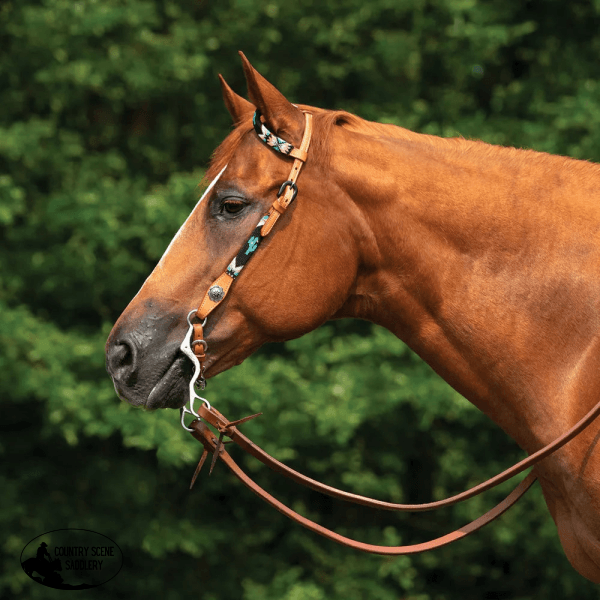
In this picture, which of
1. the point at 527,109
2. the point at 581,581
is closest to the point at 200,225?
the point at 527,109

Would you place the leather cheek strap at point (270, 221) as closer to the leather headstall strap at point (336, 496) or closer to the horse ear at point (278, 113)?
Result: the horse ear at point (278, 113)

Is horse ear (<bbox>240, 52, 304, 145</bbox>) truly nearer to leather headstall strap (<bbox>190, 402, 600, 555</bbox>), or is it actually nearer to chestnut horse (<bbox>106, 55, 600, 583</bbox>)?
chestnut horse (<bbox>106, 55, 600, 583</bbox>)

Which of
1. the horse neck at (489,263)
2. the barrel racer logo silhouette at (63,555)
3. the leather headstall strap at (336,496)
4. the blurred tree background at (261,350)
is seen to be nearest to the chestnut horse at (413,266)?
the horse neck at (489,263)

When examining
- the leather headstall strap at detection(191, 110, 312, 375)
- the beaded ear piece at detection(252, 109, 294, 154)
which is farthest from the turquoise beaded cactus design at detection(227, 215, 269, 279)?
the beaded ear piece at detection(252, 109, 294, 154)

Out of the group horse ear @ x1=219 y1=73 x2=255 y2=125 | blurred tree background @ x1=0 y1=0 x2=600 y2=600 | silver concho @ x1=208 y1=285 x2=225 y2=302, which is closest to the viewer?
silver concho @ x1=208 y1=285 x2=225 y2=302

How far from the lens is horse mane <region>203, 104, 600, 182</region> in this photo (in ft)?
7.56

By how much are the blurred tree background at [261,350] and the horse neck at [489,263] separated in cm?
323

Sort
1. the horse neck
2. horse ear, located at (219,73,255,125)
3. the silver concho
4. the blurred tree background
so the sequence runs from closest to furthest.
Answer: the horse neck → the silver concho → horse ear, located at (219,73,255,125) → the blurred tree background

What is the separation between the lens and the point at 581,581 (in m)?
6.18

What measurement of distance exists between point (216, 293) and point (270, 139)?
1.74 ft

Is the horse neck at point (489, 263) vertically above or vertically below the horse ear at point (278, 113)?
below

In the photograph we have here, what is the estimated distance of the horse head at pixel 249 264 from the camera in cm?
230

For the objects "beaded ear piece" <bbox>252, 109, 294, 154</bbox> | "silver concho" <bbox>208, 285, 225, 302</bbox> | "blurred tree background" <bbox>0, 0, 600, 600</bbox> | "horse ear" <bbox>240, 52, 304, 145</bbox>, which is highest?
"horse ear" <bbox>240, 52, 304, 145</bbox>

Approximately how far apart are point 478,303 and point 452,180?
0.40 m
